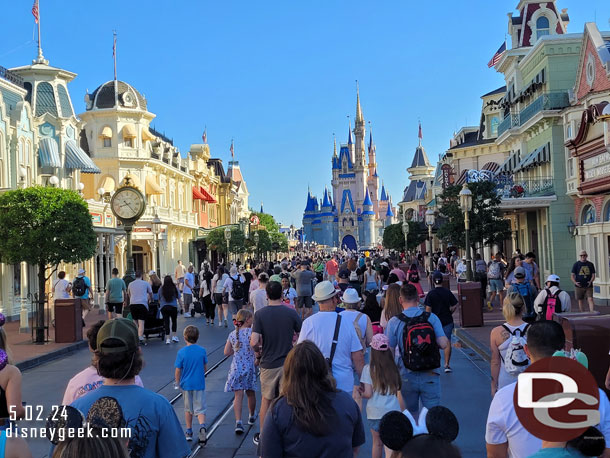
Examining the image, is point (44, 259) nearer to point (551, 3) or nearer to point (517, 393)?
point (517, 393)

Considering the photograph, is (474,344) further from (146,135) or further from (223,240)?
(223,240)

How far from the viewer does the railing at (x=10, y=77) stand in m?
27.8

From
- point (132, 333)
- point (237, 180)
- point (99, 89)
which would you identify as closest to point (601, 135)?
point (132, 333)

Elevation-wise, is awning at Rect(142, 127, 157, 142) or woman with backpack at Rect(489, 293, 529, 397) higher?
awning at Rect(142, 127, 157, 142)

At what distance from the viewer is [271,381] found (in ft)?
24.2

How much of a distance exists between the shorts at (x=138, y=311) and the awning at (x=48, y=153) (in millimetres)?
14854

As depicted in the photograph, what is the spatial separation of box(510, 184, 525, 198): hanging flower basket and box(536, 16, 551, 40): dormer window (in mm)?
8620

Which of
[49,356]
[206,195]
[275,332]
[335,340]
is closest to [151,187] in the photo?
[206,195]

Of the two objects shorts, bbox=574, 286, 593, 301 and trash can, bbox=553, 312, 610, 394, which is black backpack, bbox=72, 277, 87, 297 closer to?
shorts, bbox=574, 286, 593, 301

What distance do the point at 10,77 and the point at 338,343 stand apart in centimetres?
2651

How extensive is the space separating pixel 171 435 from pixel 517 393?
5.93ft

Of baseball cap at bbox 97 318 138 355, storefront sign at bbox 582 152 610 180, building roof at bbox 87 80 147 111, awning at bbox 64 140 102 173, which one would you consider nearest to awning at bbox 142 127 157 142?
building roof at bbox 87 80 147 111

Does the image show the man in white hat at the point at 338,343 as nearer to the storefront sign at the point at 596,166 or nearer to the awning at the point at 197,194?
the storefront sign at the point at 596,166

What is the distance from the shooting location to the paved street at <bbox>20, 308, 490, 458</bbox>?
25.0 ft
